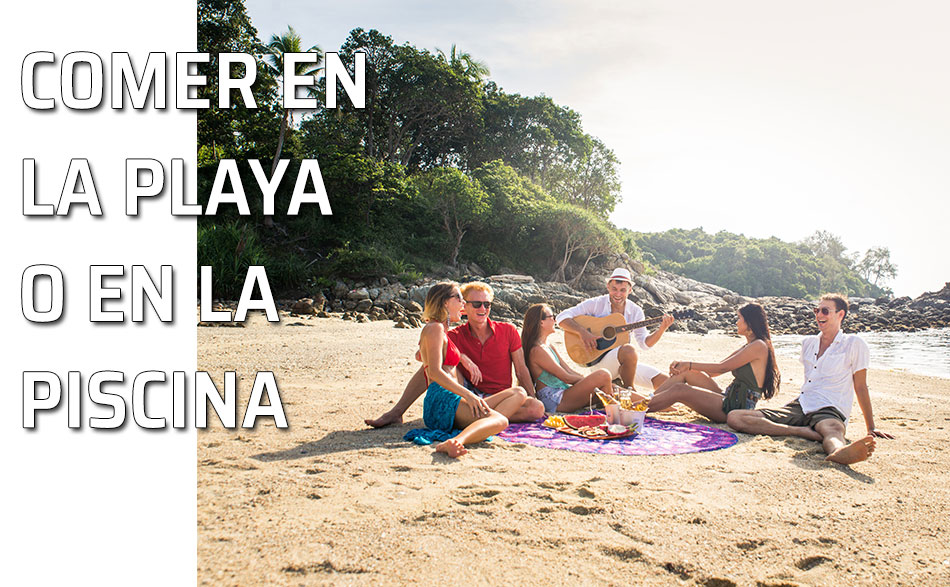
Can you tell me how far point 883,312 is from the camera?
109ft

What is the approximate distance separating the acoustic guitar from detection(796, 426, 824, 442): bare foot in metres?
1.92

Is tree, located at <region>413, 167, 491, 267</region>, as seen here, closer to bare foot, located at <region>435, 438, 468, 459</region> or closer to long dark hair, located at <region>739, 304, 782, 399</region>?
long dark hair, located at <region>739, 304, 782, 399</region>

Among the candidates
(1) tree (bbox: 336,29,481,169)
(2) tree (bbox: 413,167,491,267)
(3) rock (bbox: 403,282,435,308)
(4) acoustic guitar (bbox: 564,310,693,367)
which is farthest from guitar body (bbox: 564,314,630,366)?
(1) tree (bbox: 336,29,481,169)

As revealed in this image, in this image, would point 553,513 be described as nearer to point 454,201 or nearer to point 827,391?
point 827,391

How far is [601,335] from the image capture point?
6426mm

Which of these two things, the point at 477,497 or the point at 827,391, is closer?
the point at 477,497

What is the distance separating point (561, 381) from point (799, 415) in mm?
1962

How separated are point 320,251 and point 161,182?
19.8 m

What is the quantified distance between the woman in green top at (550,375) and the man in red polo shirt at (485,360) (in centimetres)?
29

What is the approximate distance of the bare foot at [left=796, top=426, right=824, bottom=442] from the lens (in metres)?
4.44

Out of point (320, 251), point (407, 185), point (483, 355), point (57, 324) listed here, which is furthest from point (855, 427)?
point (407, 185)

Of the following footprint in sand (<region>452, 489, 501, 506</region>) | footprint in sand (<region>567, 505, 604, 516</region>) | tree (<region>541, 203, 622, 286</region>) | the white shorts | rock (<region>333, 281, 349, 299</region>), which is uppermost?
tree (<region>541, 203, 622, 286</region>)

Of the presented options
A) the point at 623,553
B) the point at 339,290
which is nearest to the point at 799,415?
the point at 623,553

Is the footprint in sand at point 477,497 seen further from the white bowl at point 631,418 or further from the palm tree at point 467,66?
the palm tree at point 467,66
